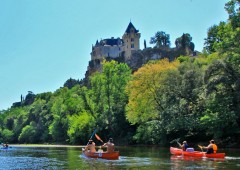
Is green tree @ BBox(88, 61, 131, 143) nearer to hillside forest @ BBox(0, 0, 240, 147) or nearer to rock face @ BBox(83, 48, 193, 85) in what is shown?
hillside forest @ BBox(0, 0, 240, 147)

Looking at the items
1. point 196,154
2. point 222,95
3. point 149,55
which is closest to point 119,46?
point 149,55

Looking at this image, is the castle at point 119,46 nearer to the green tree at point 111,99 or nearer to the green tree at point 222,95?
the green tree at point 111,99

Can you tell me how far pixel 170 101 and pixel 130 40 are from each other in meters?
97.1

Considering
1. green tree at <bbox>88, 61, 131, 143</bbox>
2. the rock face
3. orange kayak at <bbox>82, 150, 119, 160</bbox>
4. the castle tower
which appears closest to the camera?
orange kayak at <bbox>82, 150, 119, 160</bbox>

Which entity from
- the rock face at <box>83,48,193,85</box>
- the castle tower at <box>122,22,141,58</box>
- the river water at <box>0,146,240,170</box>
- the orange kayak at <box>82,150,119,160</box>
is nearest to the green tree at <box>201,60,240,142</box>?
the river water at <box>0,146,240,170</box>

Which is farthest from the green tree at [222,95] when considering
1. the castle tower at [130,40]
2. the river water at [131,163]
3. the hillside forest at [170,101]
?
the castle tower at [130,40]

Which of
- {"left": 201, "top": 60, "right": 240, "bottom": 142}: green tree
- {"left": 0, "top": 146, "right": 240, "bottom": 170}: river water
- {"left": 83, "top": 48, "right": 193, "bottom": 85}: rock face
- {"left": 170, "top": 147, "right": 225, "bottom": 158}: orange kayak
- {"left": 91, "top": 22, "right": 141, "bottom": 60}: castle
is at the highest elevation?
{"left": 91, "top": 22, "right": 141, "bottom": 60}: castle

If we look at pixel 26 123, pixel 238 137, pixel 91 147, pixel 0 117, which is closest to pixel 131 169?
pixel 91 147

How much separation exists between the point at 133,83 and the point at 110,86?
16.6 meters

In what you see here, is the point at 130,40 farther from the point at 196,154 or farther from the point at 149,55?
the point at 196,154

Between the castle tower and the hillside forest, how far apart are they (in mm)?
54544

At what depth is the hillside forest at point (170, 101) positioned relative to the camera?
152ft

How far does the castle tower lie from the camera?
150 metres

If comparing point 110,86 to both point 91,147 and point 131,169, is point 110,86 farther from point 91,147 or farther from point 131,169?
point 131,169
